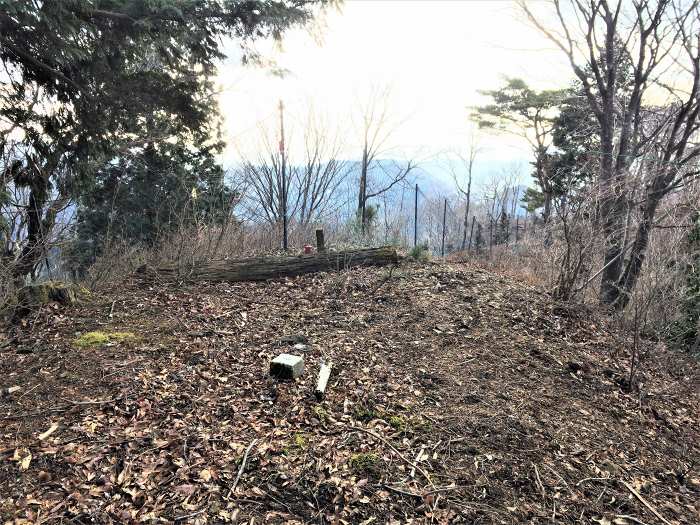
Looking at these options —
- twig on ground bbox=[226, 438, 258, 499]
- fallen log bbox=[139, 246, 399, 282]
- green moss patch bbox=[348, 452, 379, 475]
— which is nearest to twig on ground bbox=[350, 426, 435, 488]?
green moss patch bbox=[348, 452, 379, 475]

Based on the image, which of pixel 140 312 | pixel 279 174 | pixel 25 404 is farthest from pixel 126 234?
pixel 25 404

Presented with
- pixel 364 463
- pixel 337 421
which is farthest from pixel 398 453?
pixel 337 421

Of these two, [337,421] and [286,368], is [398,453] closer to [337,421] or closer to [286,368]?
[337,421]

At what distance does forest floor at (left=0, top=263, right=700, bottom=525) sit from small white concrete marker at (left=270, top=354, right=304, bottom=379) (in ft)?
0.22

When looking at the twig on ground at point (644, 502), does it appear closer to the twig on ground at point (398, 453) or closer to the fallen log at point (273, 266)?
the twig on ground at point (398, 453)

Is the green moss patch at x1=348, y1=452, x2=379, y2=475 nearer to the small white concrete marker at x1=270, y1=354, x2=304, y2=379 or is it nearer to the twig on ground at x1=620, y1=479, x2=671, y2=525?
the small white concrete marker at x1=270, y1=354, x2=304, y2=379

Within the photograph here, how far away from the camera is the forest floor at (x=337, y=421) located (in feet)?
6.36

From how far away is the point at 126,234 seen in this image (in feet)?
31.6

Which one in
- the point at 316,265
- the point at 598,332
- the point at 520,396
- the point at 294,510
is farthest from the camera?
the point at 316,265

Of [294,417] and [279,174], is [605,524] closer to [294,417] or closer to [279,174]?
[294,417]

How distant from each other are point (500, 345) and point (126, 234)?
889cm

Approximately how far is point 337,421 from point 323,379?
38 centimetres

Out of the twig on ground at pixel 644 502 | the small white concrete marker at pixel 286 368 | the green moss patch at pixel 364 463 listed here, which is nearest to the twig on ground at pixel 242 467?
the green moss patch at pixel 364 463

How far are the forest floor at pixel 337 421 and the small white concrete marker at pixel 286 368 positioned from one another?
7 cm
